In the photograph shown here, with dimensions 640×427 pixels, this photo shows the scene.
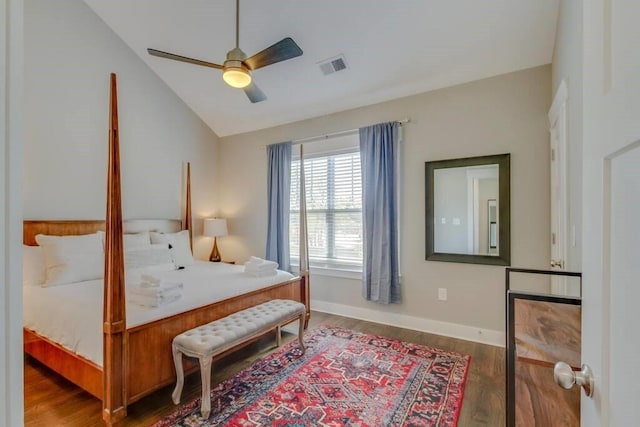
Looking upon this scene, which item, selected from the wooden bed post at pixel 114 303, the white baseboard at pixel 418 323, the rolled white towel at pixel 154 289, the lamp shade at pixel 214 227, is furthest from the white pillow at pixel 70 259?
the white baseboard at pixel 418 323

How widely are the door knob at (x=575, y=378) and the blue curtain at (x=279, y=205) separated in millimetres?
3819

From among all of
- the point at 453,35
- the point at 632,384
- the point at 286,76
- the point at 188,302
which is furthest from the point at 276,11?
the point at 632,384

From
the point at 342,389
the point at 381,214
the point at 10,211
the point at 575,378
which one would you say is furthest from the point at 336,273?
the point at 10,211

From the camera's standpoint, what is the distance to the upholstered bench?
6.44ft

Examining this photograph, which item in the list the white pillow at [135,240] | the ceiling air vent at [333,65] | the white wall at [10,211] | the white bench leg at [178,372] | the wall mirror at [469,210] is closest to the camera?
the white wall at [10,211]

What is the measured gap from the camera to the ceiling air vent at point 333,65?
325 cm

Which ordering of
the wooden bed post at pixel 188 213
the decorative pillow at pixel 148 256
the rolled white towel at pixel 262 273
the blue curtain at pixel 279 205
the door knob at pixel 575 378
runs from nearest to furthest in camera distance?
the door knob at pixel 575 378
the rolled white towel at pixel 262 273
the decorative pillow at pixel 148 256
the blue curtain at pixel 279 205
the wooden bed post at pixel 188 213

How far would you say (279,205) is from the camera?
439 centimetres

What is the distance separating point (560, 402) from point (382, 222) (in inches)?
97.4

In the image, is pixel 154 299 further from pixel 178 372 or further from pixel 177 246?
pixel 177 246

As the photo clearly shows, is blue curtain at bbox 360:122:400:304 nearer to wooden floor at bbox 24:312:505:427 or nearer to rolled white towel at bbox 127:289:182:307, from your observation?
wooden floor at bbox 24:312:505:427

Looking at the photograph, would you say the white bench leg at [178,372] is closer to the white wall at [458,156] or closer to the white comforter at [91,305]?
the white comforter at [91,305]

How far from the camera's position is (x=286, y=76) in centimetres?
363

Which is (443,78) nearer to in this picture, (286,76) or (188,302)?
(286,76)
